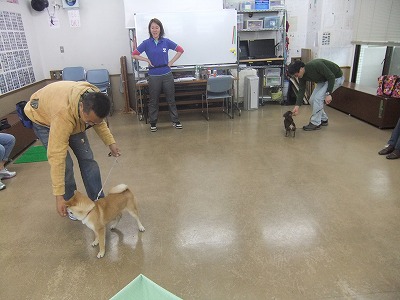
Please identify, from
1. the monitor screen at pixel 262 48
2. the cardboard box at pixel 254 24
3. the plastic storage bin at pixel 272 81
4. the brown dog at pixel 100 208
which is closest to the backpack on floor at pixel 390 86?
the plastic storage bin at pixel 272 81

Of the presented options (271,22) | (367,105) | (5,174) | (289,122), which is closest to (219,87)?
(289,122)

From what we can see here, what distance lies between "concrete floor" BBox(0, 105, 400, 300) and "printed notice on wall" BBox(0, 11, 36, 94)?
67.7 inches

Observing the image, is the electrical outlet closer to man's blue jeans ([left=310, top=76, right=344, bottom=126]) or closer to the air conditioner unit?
the air conditioner unit

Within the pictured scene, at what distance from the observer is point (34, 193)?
2865mm

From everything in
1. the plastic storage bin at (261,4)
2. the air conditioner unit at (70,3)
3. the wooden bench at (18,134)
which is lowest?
the wooden bench at (18,134)

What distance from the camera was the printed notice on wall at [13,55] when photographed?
430 centimetres

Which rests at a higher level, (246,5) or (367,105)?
(246,5)

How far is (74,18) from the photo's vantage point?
5.54 m

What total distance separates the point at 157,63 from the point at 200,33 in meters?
1.41

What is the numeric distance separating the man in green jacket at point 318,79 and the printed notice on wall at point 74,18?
4043 mm

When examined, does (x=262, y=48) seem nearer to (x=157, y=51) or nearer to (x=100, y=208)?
(x=157, y=51)

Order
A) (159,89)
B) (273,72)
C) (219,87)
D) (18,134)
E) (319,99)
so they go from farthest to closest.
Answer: (273,72) < (219,87) < (159,89) < (319,99) < (18,134)

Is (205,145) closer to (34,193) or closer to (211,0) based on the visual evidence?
(34,193)

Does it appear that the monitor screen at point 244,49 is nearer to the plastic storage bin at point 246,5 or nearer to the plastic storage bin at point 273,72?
the plastic storage bin at point 273,72
